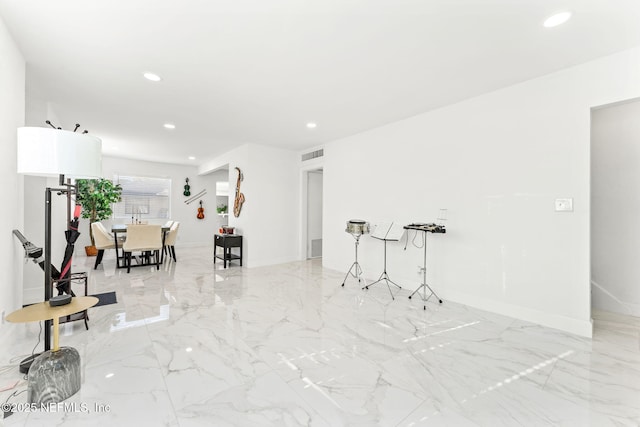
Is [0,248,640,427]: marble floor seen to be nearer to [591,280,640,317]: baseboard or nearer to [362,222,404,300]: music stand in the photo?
[591,280,640,317]: baseboard

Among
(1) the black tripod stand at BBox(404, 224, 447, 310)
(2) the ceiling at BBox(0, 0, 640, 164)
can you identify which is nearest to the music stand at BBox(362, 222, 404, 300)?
(1) the black tripod stand at BBox(404, 224, 447, 310)

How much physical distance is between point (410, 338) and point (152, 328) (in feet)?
7.99

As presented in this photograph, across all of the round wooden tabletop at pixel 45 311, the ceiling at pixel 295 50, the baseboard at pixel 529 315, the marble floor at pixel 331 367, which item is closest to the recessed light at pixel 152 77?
the ceiling at pixel 295 50

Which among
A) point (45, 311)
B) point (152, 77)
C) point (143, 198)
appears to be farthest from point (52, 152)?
point (143, 198)

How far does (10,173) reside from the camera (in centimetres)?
219

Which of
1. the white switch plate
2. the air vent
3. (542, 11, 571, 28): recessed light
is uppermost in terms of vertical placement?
(542, 11, 571, 28): recessed light

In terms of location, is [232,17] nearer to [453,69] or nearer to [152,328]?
[453,69]

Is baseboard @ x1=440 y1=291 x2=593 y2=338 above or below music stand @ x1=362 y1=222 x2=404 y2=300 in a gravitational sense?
below

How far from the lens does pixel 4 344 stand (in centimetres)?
210

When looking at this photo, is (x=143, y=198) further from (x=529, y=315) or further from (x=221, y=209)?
(x=529, y=315)

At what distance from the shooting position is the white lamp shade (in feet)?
5.33

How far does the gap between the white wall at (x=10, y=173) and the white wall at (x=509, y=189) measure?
13.5 feet

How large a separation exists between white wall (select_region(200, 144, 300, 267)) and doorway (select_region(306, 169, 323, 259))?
29cm

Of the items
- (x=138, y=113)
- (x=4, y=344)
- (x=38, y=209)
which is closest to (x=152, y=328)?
(x=4, y=344)
